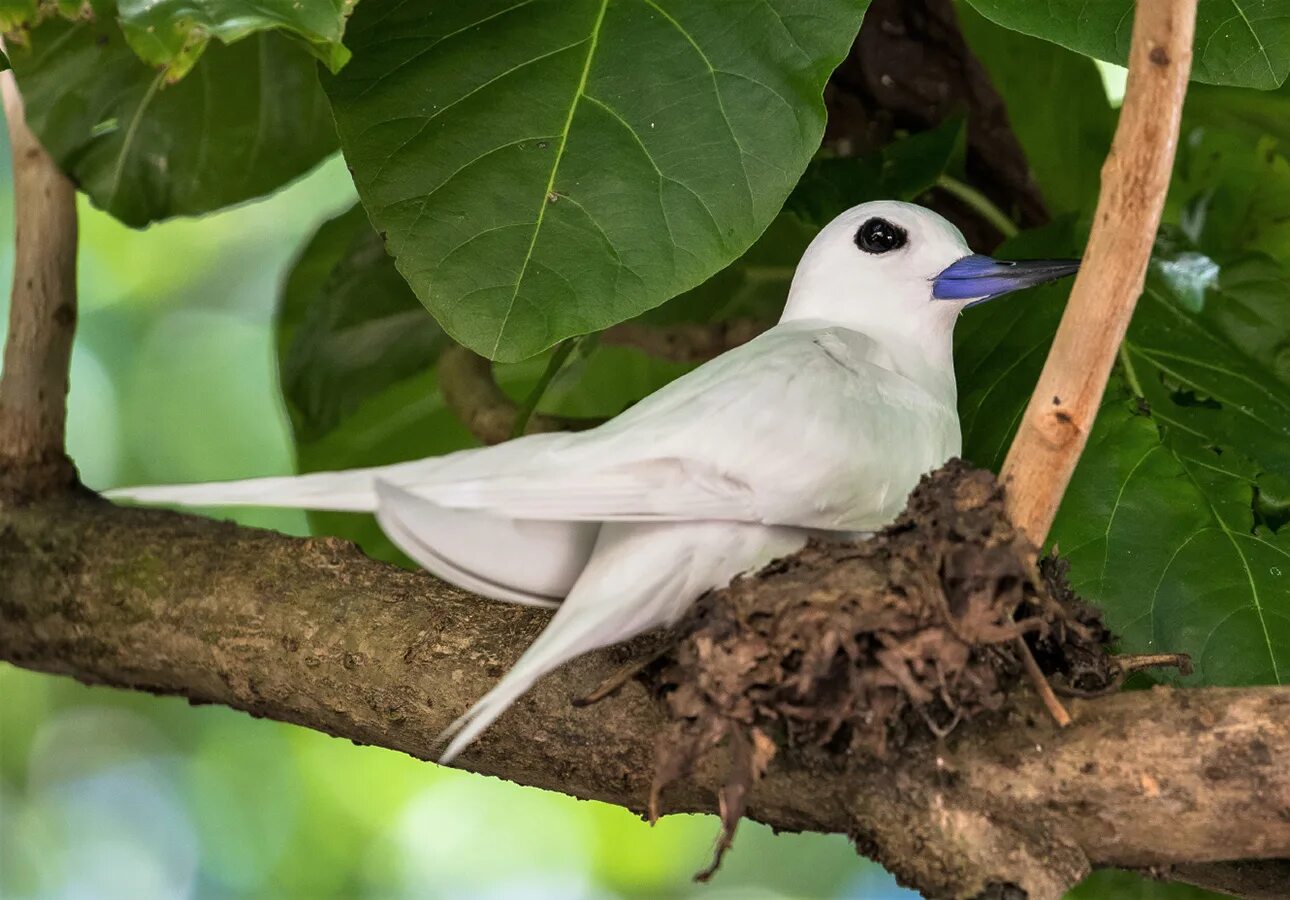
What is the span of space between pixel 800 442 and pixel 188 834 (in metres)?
2.16

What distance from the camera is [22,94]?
133cm

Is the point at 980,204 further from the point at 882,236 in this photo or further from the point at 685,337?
the point at 882,236

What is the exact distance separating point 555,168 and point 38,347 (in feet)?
1.99

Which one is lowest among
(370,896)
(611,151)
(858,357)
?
(370,896)

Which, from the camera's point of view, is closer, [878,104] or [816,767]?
[816,767]

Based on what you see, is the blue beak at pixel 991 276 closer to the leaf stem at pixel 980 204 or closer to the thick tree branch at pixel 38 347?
the leaf stem at pixel 980 204

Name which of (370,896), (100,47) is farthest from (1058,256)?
(370,896)

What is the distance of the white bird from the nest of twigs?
0.04 meters

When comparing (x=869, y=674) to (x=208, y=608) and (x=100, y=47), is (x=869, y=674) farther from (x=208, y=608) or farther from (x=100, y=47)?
(x=100, y=47)

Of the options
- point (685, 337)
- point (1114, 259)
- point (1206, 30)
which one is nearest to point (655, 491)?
point (1114, 259)

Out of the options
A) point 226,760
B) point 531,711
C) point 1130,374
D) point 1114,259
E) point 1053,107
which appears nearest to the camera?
point 1114,259

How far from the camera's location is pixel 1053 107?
1.57 meters

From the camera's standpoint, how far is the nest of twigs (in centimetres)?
73

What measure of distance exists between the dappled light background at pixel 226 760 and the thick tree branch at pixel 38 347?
3.85 ft
